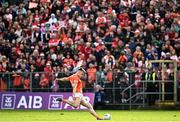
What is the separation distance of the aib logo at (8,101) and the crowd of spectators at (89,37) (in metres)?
0.65

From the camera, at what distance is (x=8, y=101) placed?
3347 centimetres

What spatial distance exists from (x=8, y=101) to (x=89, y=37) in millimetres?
5429

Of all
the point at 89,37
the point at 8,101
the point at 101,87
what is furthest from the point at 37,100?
the point at 89,37

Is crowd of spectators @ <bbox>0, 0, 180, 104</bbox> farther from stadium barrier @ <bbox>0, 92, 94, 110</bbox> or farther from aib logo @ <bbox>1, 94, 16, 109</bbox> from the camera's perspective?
aib logo @ <bbox>1, 94, 16, 109</bbox>

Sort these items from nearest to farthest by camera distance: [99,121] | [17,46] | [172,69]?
1. [99,121]
2. [172,69]
3. [17,46]

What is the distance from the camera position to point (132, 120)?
958 inches

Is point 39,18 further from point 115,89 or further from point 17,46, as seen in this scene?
point 115,89

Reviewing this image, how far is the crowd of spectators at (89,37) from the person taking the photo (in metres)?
33.2

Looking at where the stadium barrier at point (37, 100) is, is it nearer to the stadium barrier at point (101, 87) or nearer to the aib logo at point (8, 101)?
the aib logo at point (8, 101)

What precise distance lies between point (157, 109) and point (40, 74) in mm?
5952

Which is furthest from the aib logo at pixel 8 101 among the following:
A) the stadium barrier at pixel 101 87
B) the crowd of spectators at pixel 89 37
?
the crowd of spectators at pixel 89 37

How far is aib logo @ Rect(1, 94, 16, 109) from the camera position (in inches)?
1313

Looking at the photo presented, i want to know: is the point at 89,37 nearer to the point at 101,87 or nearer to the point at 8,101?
the point at 101,87

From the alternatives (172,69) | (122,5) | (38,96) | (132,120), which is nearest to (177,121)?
(132,120)
